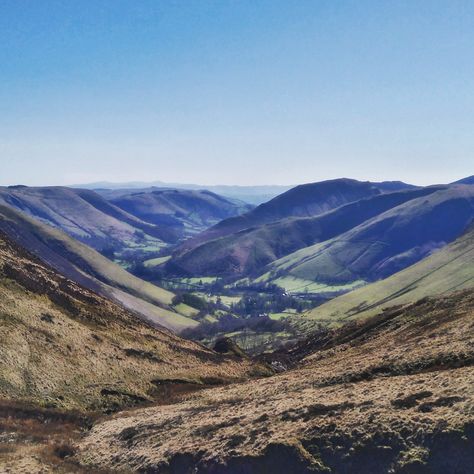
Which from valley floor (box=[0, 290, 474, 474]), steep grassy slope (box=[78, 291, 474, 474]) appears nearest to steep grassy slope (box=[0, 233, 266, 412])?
valley floor (box=[0, 290, 474, 474])

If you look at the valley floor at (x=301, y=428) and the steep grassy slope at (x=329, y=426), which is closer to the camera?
the steep grassy slope at (x=329, y=426)

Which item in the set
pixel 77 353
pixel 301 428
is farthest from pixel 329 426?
pixel 77 353

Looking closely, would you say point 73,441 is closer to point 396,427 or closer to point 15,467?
point 15,467

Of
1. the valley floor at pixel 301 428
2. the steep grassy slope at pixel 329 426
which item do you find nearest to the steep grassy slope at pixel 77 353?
the valley floor at pixel 301 428

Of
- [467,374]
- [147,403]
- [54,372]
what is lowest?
[147,403]

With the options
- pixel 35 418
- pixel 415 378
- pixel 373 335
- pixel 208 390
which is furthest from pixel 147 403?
pixel 373 335

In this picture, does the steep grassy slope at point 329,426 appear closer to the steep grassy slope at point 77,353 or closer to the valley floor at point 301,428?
the valley floor at point 301,428

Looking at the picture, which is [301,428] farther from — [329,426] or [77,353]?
[77,353]

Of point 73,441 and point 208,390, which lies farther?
point 208,390
